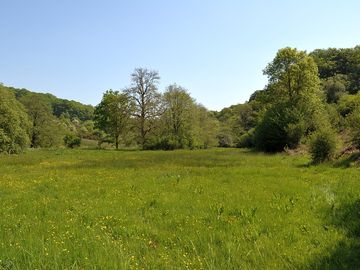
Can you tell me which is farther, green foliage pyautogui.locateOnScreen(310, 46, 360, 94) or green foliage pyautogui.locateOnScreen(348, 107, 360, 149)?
green foliage pyautogui.locateOnScreen(310, 46, 360, 94)

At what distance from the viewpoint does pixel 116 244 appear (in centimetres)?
829

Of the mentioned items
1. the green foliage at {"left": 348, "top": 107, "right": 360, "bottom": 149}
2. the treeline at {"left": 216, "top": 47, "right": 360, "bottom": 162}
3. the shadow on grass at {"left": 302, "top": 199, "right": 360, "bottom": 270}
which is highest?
the treeline at {"left": 216, "top": 47, "right": 360, "bottom": 162}

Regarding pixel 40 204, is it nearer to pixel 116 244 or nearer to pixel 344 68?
pixel 116 244

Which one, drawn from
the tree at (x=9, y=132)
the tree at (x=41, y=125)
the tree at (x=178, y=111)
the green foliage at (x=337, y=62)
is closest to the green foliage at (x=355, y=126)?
the tree at (x=9, y=132)

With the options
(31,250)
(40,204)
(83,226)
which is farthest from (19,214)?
(31,250)

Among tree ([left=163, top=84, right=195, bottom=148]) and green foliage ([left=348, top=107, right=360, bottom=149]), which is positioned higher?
tree ([left=163, top=84, right=195, bottom=148])

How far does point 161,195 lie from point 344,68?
119775 millimetres

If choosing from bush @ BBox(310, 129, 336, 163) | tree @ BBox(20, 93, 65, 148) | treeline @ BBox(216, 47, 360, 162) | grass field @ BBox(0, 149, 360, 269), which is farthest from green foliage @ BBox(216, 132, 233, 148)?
grass field @ BBox(0, 149, 360, 269)

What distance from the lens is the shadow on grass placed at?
22.5ft

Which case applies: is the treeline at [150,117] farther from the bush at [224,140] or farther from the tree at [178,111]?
the bush at [224,140]

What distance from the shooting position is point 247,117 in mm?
125938

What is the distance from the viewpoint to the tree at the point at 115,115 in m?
82.2

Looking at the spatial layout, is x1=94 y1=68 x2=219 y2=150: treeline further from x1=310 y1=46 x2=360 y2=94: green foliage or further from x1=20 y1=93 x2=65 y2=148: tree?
x1=310 y1=46 x2=360 y2=94: green foliage

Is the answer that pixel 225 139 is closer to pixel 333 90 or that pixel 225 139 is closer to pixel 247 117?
pixel 247 117
